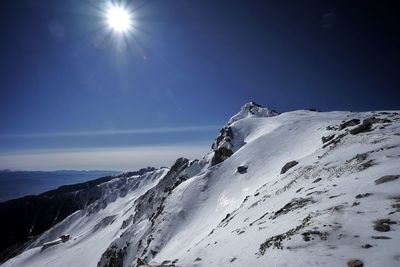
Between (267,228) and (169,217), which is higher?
(267,228)

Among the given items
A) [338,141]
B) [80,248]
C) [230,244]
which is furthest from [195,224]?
[80,248]

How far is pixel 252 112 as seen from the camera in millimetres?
104625

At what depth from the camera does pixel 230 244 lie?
1764 cm

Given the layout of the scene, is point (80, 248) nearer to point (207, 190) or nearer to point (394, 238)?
point (207, 190)

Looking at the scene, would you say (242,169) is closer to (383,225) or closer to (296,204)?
(296,204)

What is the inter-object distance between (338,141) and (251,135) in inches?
1693

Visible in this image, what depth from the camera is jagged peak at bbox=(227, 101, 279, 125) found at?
10094 cm

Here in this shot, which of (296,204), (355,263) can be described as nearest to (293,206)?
(296,204)

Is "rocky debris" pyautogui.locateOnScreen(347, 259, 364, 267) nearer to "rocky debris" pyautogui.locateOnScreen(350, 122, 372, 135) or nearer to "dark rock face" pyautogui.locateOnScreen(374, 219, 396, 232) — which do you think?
"dark rock face" pyautogui.locateOnScreen(374, 219, 396, 232)

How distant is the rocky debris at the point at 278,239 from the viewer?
13.4m

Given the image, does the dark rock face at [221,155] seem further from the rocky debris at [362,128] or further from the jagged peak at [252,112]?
the rocky debris at [362,128]

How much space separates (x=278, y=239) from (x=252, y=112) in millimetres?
92850

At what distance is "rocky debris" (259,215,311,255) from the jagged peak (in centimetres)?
8745

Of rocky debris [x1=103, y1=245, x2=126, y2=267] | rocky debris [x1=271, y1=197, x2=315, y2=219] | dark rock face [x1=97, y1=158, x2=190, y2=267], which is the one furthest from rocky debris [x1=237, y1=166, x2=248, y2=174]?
rocky debris [x1=271, y1=197, x2=315, y2=219]
